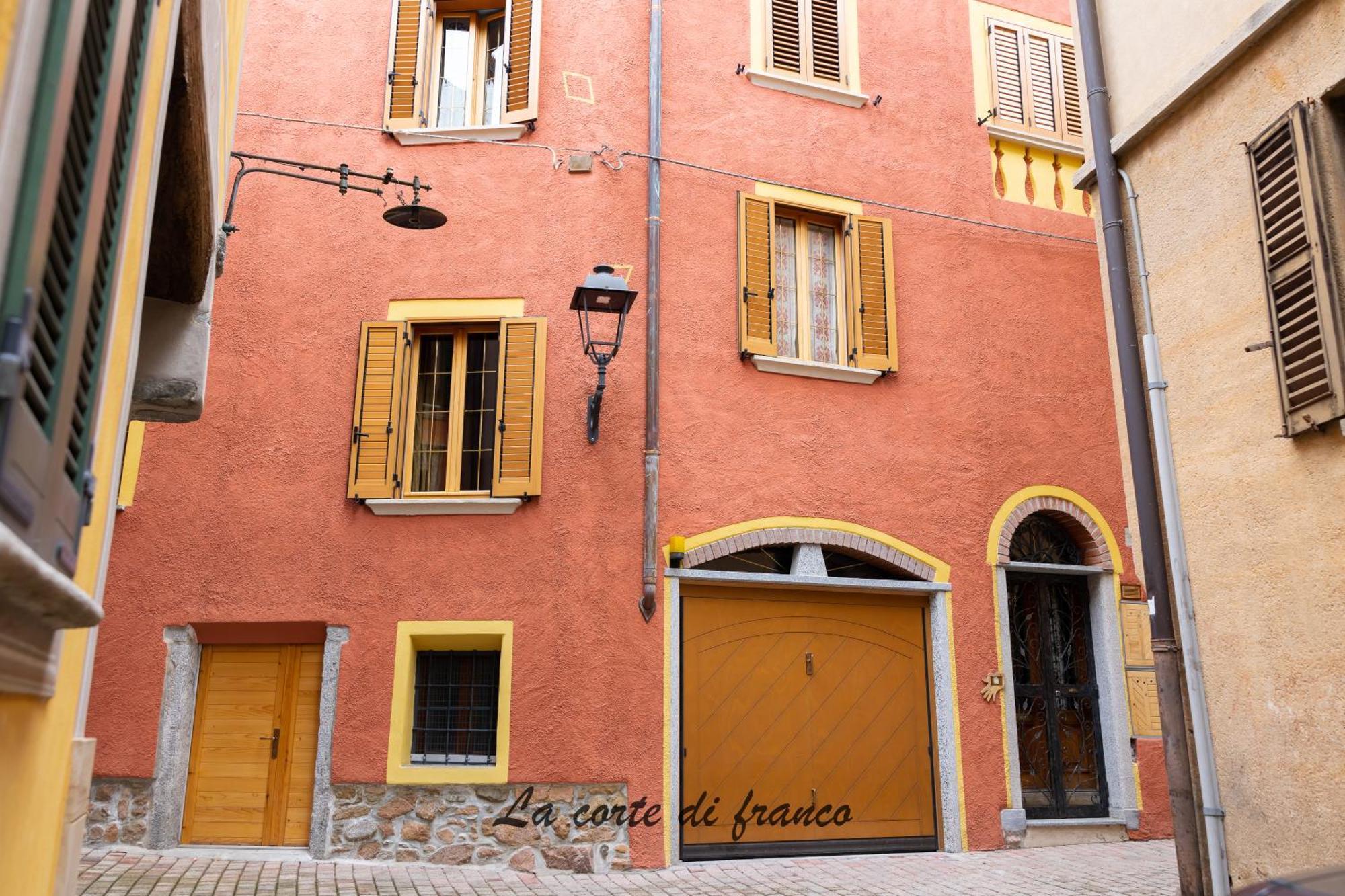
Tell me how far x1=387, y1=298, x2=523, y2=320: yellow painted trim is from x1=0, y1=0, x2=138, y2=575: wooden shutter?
6.78 metres

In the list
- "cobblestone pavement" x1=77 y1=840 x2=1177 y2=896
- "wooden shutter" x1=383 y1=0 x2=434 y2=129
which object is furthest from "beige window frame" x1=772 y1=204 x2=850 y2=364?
"cobblestone pavement" x1=77 y1=840 x2=1177 y2=896

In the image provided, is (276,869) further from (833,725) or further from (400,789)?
(833,725)

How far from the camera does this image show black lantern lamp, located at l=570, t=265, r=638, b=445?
816 cm

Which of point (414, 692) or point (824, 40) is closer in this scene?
point (414, 692)

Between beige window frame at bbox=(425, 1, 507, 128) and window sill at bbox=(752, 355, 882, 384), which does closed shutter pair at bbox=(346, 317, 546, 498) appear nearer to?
window sill at bbox=(752, 355, 882, 384)

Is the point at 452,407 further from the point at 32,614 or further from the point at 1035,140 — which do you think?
the point at 32,614

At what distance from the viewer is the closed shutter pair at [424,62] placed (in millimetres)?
9734

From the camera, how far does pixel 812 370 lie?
9766 millimetres

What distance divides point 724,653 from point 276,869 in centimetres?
365

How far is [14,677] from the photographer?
211cm

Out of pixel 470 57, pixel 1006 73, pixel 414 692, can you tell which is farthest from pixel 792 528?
pixel 1006 73

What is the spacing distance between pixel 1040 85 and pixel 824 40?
2.43 meters

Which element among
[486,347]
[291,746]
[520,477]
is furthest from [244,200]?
[291,746]

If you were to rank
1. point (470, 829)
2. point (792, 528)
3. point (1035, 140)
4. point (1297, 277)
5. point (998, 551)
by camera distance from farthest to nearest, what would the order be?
1. point (1035, 140)
2. point (998, 551)
3. point (792, 528)
4. point (470, 829)
5. point (1297, 277)
